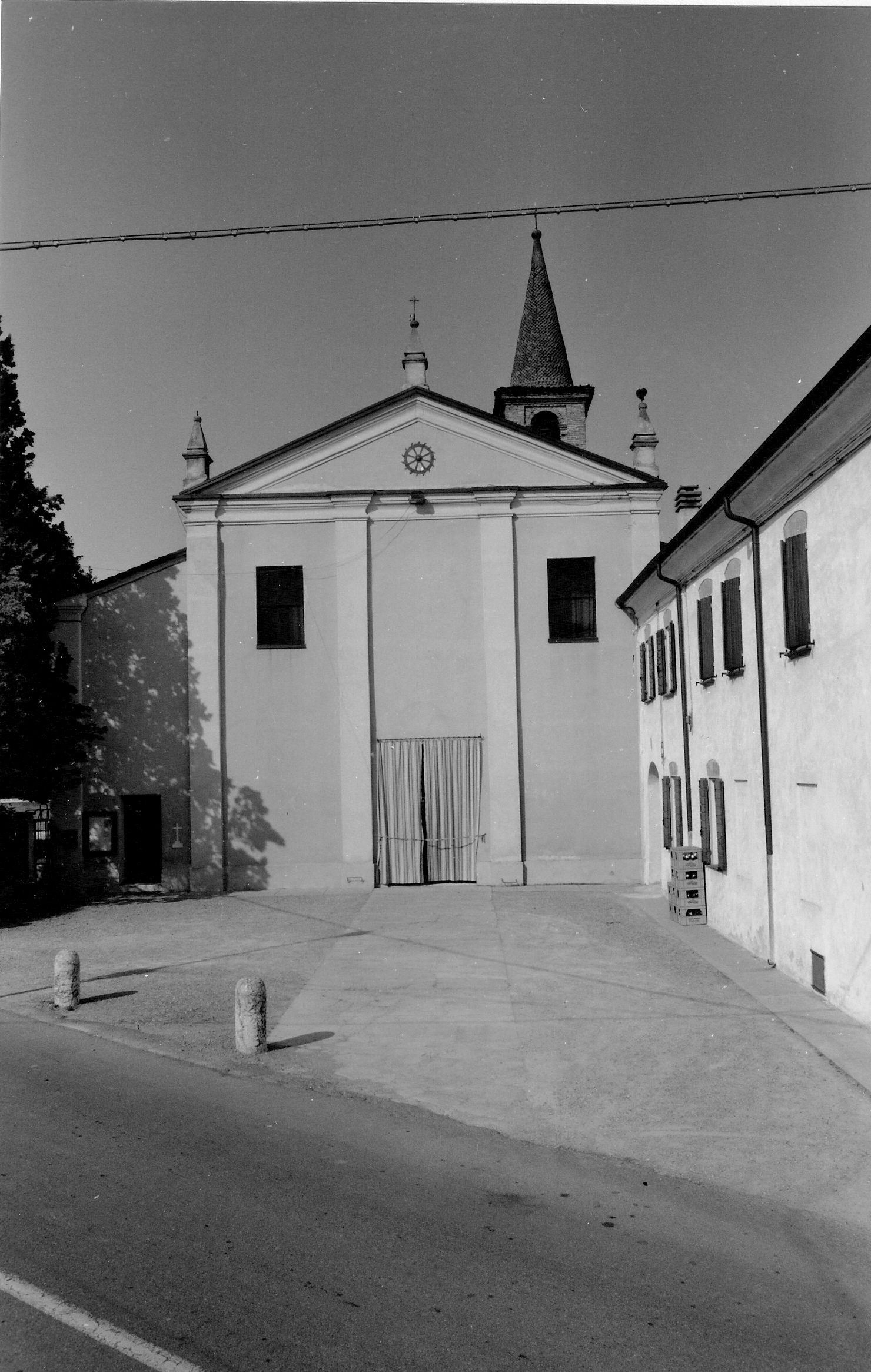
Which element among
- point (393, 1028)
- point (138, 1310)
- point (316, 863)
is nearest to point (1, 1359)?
point (138, 1310)

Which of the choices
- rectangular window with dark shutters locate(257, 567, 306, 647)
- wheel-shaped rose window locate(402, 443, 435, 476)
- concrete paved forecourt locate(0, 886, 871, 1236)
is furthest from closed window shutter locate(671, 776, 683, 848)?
wheel-shaped rose window locate(402, 443, 435, 476)

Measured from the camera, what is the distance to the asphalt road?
14.1 ft

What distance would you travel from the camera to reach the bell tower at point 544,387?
3105 cm

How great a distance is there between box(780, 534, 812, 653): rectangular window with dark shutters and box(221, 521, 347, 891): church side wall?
11.9 metres

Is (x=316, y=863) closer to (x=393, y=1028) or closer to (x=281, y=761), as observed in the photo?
(x=281, y=761)

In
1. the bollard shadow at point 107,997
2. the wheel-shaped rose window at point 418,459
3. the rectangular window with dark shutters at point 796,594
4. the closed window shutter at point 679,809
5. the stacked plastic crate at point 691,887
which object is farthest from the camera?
the wheel-shaped rose window at point 418,459

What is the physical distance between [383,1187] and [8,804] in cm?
1700

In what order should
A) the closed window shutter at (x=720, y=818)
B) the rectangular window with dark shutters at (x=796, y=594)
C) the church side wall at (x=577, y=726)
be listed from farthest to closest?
the church side wall at (x=577, y=726)
the closed window shutter at (x=720, y=818)
the rectangular window with dark shutters at (x=796, y=594)

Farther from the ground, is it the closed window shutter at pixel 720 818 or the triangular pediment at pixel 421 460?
the triangular pediment at pixel 421 460

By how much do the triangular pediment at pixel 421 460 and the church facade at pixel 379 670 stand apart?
46 mm

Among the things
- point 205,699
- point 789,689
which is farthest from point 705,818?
point 205,699

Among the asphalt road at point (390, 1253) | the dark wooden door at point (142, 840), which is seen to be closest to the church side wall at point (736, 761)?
the asphalt road at point (390, 1253)

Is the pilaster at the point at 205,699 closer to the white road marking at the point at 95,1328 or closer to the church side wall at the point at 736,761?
the church side wall at the point at 736,761

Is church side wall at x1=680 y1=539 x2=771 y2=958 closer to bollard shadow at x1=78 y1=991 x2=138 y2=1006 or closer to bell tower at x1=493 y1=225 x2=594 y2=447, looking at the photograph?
bollard shadow at x1=78 y1=991 x2=138 y2=1006
